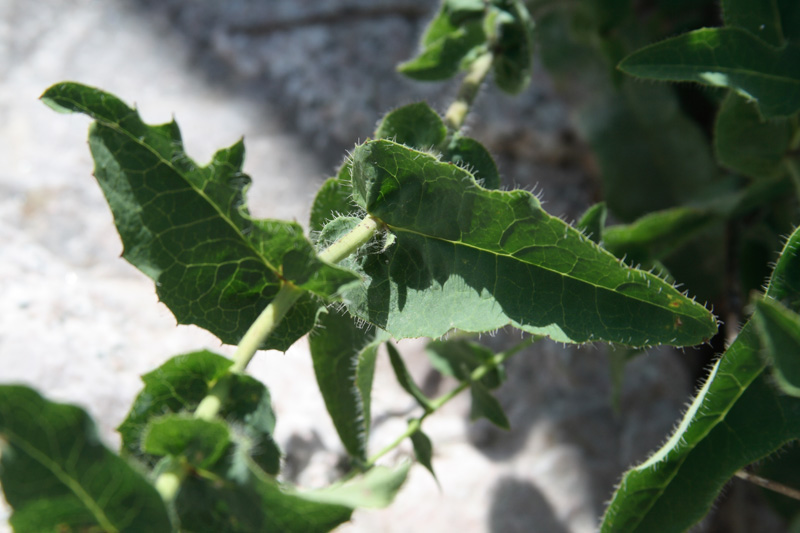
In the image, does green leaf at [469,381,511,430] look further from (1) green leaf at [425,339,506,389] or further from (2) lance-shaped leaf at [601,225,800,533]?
(2) lance-shaped leaf at [601,225,800,533]

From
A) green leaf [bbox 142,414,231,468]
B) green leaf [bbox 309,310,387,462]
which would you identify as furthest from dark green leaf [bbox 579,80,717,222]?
green leaf [bbox 142,414,231,468]

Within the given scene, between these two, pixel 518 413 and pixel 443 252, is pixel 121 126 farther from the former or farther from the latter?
pixel 518 413

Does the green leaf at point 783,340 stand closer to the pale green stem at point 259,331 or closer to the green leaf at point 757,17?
the pale green stem at point 259,331

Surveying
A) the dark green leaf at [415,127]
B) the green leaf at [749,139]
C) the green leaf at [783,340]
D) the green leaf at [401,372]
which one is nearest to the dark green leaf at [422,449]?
the green leaf at [401,372]

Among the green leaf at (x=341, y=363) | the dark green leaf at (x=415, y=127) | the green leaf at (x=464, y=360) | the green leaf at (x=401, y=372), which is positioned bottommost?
the green leaf at (x=464, y=360)

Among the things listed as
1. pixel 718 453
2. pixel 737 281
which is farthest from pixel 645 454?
pixel 718 453

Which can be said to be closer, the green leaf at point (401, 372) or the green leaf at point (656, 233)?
the green leaf at point (401, 372)

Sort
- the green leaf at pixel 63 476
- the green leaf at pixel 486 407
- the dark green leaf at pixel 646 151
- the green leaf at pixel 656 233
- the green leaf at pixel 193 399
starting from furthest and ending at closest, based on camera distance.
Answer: the dark green leaf at pixel 646 151 → the green leaf at pixel 656 233 → the green leaf at pixel 486 407 → the green leaf at pixel 193 399 → the green leaf at pixel 63 476
